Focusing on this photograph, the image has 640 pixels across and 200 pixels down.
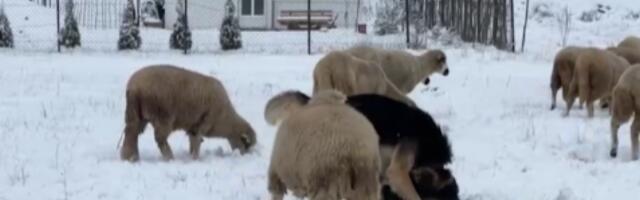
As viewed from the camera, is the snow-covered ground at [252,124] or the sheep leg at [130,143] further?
the sheep leg at [130,143]

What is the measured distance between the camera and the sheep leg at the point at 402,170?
981 centimetres

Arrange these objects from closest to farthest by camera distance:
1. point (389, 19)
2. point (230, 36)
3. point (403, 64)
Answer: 1. point (403, 64)
2. point (230, 36)
3. point (389, 19)

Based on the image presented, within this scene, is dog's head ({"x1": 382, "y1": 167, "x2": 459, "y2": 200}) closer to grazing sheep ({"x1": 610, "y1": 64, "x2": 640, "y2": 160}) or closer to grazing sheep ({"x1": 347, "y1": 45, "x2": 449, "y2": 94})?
grazing sheep ({"x1": 610, "y1": 64, "x2": 640, "y2": 160})

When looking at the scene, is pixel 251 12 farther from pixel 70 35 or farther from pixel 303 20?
pixel 70 35

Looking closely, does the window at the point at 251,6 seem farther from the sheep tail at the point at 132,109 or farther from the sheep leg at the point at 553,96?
the sheep tail at the point at 132,109

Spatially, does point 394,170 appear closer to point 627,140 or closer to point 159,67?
point 159,67

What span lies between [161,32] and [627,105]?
25.4 metres

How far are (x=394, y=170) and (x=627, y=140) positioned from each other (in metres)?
6.46

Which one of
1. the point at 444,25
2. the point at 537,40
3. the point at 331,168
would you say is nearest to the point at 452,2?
the point at 444,25

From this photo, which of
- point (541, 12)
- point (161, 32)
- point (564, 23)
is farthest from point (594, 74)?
point (541, 12)

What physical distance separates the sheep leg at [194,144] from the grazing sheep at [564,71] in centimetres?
674

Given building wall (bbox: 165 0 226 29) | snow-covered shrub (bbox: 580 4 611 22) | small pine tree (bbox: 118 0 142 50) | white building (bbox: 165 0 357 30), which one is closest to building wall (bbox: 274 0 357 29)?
white building (bbox: 165 0 357 30)

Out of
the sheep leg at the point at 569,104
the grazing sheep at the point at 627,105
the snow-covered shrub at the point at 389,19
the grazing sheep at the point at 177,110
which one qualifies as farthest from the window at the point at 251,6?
the grazing sheep at the point at 627,105

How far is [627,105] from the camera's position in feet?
46.4
